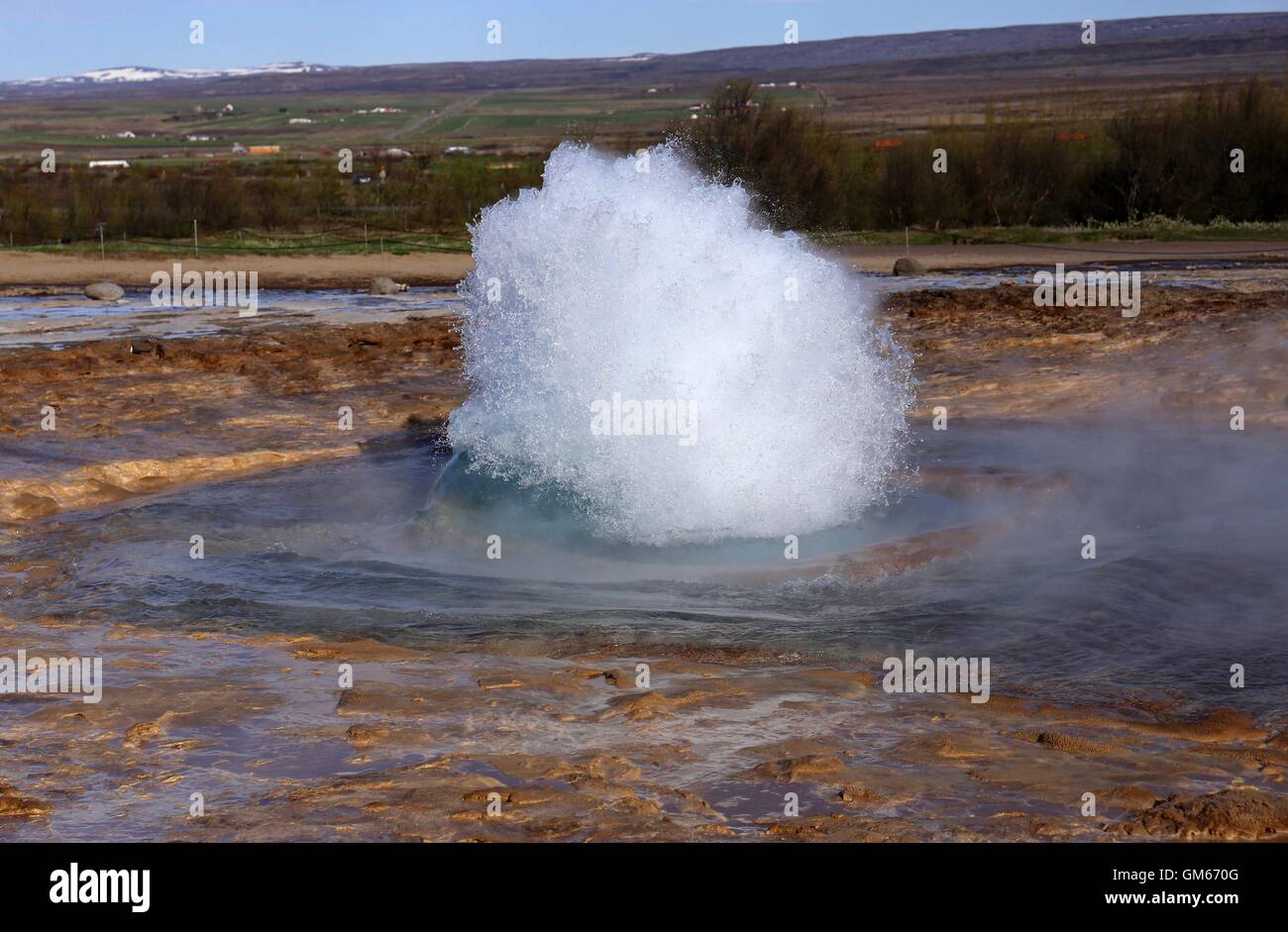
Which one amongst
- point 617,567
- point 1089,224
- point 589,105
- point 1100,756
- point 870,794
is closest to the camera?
point 870,794

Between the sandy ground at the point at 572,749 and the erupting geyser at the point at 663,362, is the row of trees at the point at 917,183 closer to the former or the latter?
the erupting geyser at the point at 663,362

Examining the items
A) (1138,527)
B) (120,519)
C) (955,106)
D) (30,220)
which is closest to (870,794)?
(1138,527)

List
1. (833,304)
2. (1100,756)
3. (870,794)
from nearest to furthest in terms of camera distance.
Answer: (870,794)
(1100,756)
(833,304)

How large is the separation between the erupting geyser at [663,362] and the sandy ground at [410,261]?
1438cm

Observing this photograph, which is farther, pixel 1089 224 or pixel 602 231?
pixel 1089 224

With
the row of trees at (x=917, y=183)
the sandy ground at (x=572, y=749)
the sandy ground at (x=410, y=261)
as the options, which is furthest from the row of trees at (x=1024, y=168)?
the sandy ground at (x=572, y=749)

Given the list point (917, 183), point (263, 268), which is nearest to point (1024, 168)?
point (917, 183)

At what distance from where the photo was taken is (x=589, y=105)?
4931 inches

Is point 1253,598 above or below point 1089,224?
below

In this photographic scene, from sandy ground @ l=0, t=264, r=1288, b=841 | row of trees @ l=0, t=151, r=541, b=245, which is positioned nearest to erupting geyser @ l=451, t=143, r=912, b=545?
sandy ground @ l=0, t=264, r=1288, b=841

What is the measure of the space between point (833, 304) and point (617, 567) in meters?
2.18

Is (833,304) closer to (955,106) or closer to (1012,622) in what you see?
(1012,622)

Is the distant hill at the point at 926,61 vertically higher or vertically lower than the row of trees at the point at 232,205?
higher

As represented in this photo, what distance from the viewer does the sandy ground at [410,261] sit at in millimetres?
23141
